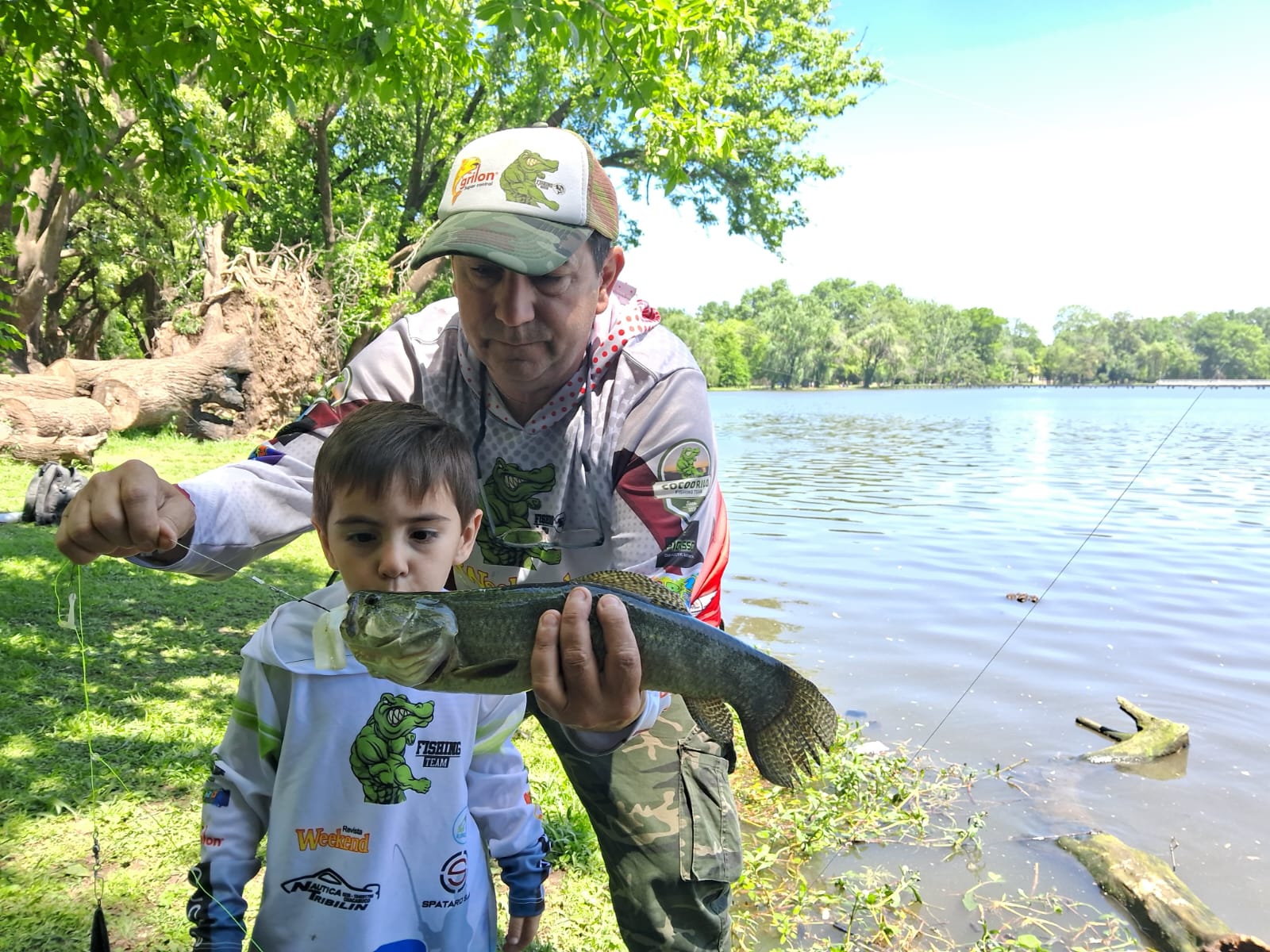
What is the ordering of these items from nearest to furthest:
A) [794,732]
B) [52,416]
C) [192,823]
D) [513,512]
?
1. [794,732]
2. [513,512]
3. [192,823]
4. [52,416]

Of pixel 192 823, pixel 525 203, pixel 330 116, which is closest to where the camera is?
pixel 525 203

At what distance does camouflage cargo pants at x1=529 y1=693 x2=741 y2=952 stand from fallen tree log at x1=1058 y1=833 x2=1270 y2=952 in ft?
8.74

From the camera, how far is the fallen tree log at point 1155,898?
398 centimetres

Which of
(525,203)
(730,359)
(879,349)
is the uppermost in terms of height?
(879,349)

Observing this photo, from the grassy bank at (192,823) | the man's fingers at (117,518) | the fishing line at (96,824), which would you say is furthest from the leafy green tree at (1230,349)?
the man's fingers at (117,518)

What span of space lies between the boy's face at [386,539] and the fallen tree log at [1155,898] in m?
4.03

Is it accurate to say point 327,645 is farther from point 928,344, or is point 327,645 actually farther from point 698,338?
point 928,344

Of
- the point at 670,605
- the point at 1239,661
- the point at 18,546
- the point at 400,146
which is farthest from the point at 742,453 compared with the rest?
the point at 670,605

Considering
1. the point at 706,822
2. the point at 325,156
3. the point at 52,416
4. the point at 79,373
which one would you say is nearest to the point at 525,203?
the point at 706,822

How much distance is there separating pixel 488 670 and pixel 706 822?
4.09ft

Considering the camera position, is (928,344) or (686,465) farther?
(928,344)

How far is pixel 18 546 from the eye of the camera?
26.7ft

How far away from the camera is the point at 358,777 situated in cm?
224

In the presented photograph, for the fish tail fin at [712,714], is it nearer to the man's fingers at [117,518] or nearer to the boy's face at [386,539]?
the boy's face at [386,539]
